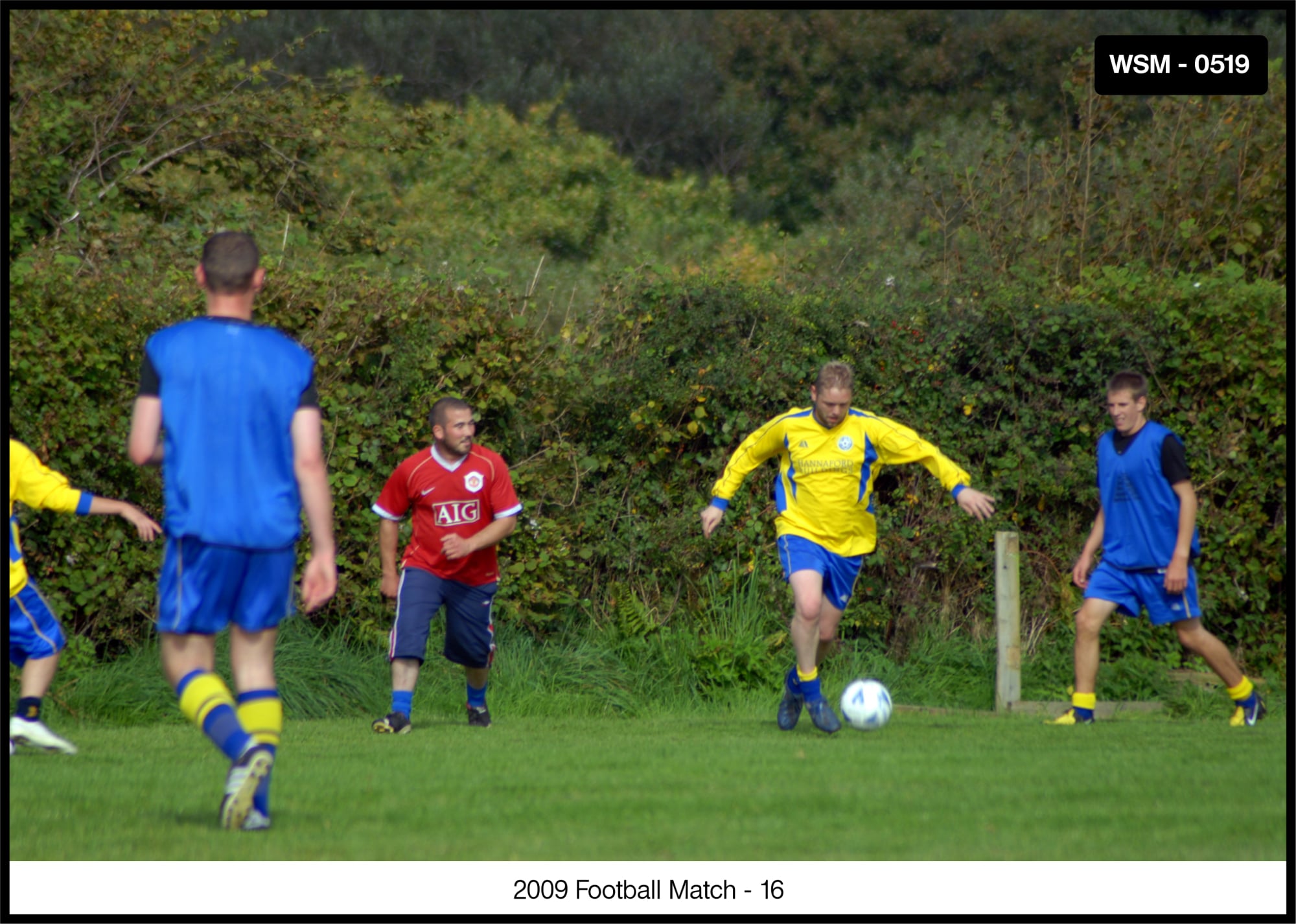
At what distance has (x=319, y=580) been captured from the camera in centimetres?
476

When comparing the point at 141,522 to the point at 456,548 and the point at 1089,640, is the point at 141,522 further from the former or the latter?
the point at 1089,640

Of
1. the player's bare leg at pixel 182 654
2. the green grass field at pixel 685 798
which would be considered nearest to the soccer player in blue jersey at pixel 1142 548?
the green grass field at pixel 685 798

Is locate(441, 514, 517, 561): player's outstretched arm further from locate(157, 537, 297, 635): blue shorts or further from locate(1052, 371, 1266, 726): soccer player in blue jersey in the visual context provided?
locate(1052, 371, 1266, 726): soccer player in blue jersey

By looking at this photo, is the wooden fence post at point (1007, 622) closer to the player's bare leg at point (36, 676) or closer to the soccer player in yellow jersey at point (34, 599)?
the soccer player in yellow jersey at point (34, 599)

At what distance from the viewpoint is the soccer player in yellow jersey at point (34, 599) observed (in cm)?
723

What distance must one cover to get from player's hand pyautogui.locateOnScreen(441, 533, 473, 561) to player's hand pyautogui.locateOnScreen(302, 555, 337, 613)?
339 cm

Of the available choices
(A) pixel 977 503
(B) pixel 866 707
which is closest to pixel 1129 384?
(A) pixel 977 503

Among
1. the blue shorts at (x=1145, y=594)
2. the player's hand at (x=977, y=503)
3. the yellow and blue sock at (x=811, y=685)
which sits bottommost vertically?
the yellow and blue sock at (x=811, y=685)

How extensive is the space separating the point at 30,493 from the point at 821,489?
14.7 ft

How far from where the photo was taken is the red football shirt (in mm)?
8516

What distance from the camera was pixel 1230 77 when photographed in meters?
10.7

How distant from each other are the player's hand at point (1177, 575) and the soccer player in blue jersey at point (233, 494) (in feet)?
18.2

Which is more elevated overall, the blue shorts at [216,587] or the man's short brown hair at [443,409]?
the man's short brown hair at [443,409]

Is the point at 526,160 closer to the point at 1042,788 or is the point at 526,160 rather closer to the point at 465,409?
the point at 465,409
